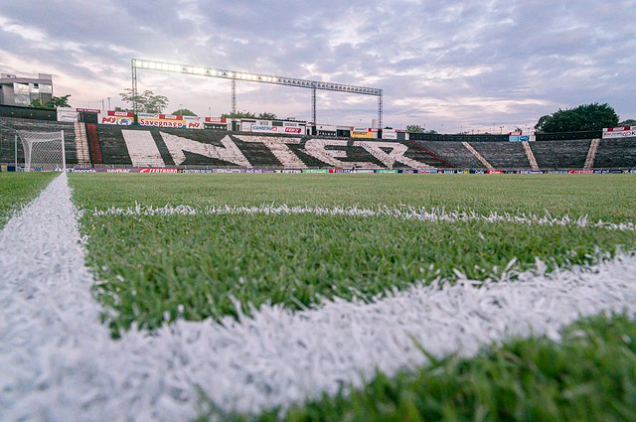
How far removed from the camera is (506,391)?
50 cm

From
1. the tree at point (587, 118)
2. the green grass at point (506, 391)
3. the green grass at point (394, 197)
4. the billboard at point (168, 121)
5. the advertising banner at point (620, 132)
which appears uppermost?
the tree at point (587, 118)

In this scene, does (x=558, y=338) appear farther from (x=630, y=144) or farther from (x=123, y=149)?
(x=630, y=144)

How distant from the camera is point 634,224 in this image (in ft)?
7.41

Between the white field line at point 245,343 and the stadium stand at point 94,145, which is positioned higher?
the stadium stand at point 94,145

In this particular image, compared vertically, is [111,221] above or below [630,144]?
below

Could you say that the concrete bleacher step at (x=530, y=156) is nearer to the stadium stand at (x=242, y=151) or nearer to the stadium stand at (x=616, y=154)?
the stadium stand at (x=616, y=154)

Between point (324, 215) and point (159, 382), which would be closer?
point (159, 382)

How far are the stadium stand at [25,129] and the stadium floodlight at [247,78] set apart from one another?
22.3ft

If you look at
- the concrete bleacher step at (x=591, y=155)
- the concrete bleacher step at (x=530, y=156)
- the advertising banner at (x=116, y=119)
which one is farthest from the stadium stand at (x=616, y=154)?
the advertising banner at (x=116, y=119)

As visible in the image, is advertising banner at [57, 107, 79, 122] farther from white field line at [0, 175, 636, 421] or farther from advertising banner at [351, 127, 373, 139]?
white field line at [0, 175, 636, 421]

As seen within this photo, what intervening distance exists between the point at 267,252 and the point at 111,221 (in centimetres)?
135

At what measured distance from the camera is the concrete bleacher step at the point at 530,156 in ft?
122

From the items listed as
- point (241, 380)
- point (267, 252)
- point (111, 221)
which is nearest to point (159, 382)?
point (241, 380)

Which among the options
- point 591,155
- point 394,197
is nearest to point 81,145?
point 394,197
